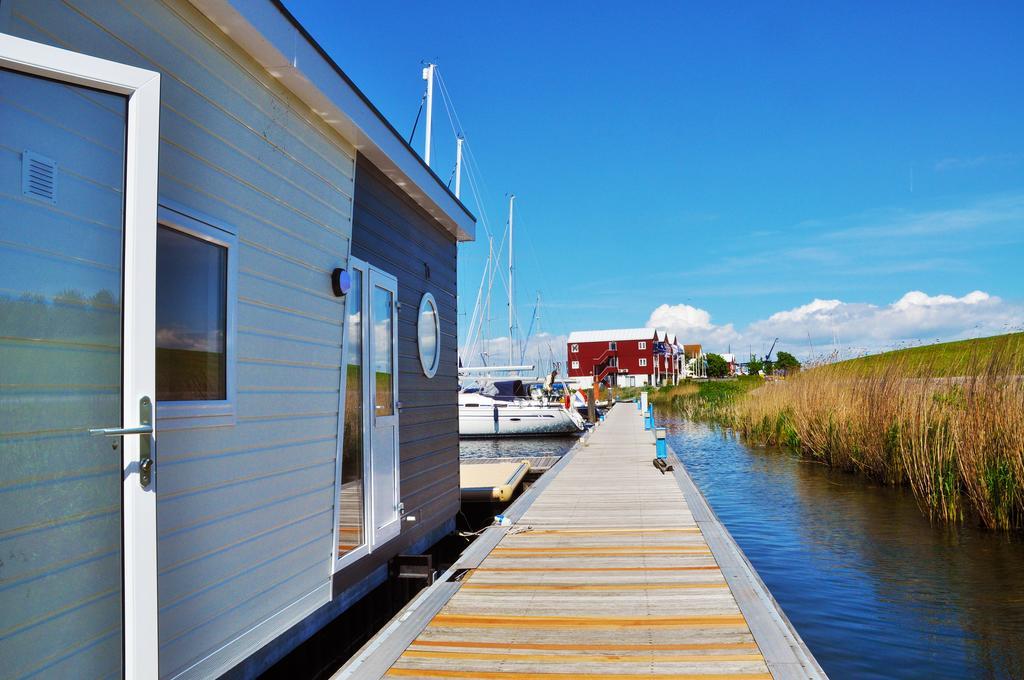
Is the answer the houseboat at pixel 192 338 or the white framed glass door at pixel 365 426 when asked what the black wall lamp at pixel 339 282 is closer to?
the houseboat at pixel 192 338

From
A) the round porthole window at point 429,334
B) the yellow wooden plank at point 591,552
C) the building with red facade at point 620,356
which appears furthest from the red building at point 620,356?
the yellow wooden plank at point 591,552

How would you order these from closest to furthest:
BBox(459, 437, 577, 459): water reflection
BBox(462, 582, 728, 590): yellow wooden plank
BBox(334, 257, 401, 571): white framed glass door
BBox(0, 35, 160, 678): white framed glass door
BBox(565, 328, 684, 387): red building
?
BBox(0, 35, 160, 678): white framed glass door
BBox(462, 582, 728, 590): yellow wooden plank
BBox(334, 257, 401, 571): white framed glass door
BBox(459, 437, 577, 459): water reflection
BBox(565, 328, 684, 387): red building

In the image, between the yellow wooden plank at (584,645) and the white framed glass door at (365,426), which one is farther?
the white framed glass door at (365,426)

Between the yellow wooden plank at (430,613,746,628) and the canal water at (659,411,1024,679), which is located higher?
the yellow wooden plank at (430,613,746,628)

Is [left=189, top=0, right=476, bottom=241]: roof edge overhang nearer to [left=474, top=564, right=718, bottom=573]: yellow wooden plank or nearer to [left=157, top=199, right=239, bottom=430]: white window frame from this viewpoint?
[left=157, top=199, right=239, bottom=430]: white window frame

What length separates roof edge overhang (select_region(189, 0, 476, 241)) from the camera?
12.2 feet

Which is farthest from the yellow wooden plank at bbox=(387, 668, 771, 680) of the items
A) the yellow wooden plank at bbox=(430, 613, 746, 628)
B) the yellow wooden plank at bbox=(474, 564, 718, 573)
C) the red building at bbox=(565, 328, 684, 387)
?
the red building at bbox=(565, 328, 684, 387)

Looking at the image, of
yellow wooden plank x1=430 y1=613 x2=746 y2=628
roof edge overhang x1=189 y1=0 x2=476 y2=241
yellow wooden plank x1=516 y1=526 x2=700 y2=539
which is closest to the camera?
roof edge overhang x1=189 y1=0 x2=476 y2=241

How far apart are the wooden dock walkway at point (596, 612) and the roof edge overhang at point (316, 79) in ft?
9.75

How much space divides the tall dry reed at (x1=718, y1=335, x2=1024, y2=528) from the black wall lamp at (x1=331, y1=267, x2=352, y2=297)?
6.71m

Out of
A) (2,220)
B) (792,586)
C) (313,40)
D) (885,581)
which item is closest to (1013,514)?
(885,581)

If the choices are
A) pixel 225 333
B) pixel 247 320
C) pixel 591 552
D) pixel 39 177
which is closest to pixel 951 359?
pixel 591 552

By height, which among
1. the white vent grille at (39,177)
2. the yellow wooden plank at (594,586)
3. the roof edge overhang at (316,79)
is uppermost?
the roof edge overhang at (316,79)

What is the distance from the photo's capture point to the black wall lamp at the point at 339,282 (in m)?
4.96
